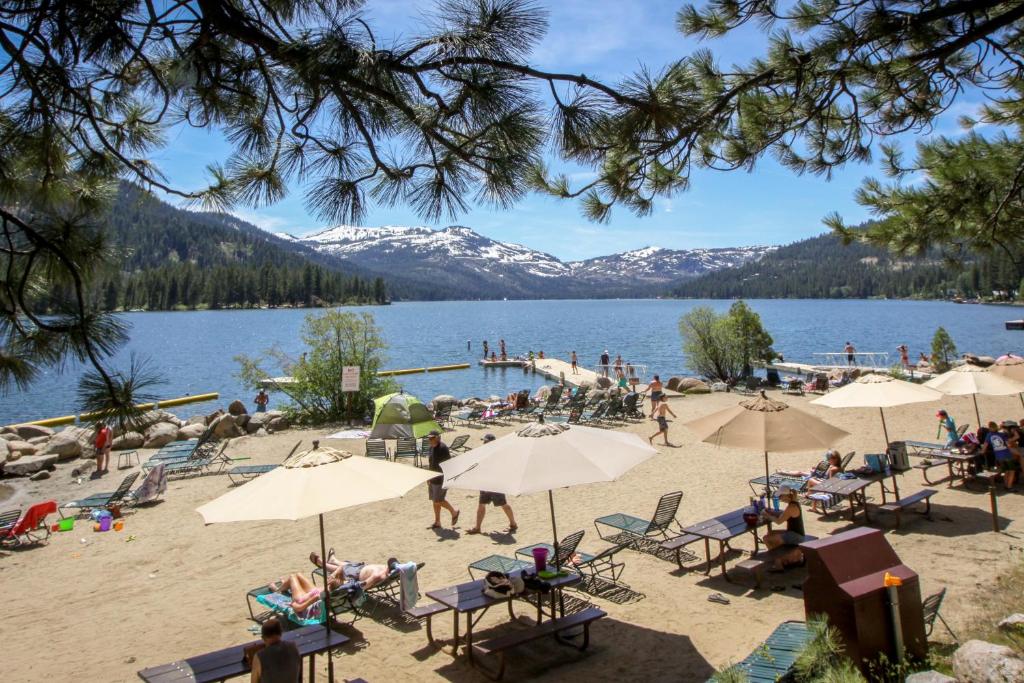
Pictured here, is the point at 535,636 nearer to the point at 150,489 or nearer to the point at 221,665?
the point at 221,665

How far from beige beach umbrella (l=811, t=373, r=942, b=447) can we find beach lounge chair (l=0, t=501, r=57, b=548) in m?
11.9

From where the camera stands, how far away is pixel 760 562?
670cm

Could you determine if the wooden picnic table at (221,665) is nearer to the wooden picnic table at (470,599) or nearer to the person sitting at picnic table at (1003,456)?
the wooden picnic table at (470,599)

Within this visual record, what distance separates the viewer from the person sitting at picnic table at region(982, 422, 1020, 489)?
369 inches

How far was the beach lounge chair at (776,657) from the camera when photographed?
3.99 metres

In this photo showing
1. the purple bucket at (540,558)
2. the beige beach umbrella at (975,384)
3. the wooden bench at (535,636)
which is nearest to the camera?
the wooden bench at (535,636)

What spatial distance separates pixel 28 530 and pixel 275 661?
797 cm

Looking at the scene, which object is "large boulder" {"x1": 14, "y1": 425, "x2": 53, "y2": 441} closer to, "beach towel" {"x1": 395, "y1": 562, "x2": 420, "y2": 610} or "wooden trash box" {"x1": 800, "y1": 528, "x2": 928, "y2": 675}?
"beach towel" {"x1": 395, "y1": 562, "x2": 420, "y2": 610}

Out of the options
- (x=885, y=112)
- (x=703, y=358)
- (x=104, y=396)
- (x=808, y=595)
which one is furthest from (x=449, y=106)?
(x=703, y=358)

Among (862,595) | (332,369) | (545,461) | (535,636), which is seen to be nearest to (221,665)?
(535,636)

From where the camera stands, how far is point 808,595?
186 inches

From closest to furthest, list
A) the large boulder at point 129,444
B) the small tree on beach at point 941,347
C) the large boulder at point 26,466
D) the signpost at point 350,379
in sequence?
the large boulder at point 26,466 < the large boulder at point 129,444 < the signpost at point 350,379 < the small tree on beach at point 941,347

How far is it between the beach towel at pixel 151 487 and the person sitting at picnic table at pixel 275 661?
28.7 ft

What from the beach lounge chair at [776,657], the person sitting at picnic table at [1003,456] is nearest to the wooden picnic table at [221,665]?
the beach lounge chair at [776,657]
